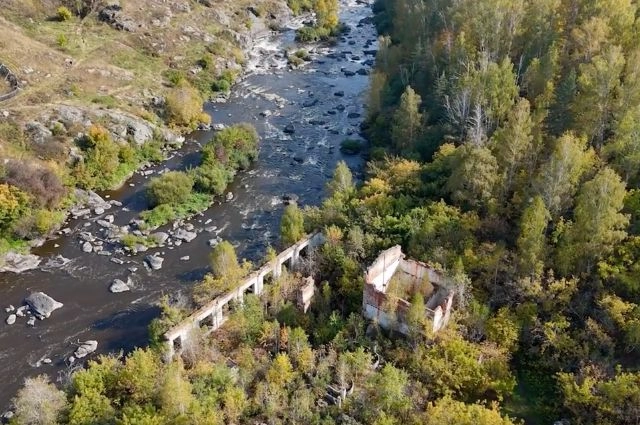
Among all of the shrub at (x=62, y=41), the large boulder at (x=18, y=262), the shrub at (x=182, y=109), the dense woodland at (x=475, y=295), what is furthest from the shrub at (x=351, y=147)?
the shrub at (x=62, y=41)

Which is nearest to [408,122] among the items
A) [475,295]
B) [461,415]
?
[475,295]

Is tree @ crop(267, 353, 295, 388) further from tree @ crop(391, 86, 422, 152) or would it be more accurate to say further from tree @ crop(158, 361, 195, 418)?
tree @ crop(391, 86, 422, 152)

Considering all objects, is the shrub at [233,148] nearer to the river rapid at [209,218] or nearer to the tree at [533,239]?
the river rapid at [209,218]

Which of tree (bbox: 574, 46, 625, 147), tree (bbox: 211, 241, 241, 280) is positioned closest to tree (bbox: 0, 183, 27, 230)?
tree (bbox: 211, 241, 241, 280)

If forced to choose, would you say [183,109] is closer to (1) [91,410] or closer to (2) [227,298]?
(2) [227,298]

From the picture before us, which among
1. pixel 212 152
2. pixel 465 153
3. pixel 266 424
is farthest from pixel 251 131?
pixel 266 424
